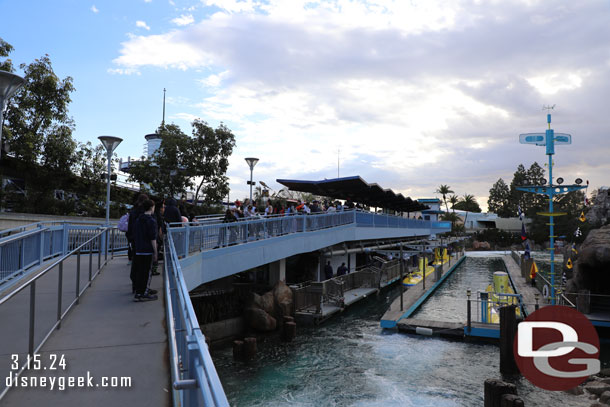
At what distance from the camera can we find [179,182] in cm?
3055

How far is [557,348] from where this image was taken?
15.4 meters

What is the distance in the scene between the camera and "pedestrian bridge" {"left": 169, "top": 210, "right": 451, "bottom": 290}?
11766 mm

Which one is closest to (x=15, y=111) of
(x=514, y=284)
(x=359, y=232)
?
(x=359, y=232)

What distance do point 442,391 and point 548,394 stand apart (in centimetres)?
352

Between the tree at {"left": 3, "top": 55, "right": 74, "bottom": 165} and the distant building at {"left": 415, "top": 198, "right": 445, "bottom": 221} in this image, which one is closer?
the tree at {"left": 3, "top": 55, "right": 74, "bottom": 165}

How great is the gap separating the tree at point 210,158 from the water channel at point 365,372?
593 inches

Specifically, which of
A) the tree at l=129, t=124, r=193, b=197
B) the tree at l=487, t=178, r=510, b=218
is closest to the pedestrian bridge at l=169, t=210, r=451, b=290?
the tree at l=129, t=124, r=193, b=197

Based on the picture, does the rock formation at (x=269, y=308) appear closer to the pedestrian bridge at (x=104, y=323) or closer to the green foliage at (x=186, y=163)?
the pedestrian bridge at (x=104, y=323)

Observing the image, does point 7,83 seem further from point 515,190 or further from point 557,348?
point 515,190

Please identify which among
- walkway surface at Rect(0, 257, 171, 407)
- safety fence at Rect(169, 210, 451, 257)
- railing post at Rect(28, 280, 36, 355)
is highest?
safety fence at Rect(169, 210, 451, 257)

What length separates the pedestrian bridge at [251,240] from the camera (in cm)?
1177

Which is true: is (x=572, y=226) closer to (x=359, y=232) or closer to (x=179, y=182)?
(x=359, y=232)

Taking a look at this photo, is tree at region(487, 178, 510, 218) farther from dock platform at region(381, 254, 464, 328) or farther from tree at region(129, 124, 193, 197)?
tree at region(129, 124, 193, 197)

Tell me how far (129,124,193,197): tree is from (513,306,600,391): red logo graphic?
24037 millimetres
